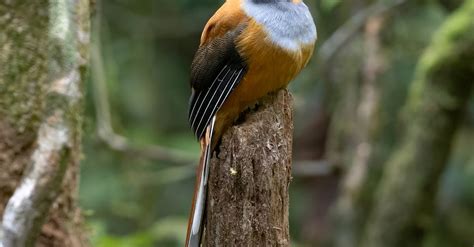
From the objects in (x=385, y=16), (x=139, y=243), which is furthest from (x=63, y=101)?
(x=385, y=16)

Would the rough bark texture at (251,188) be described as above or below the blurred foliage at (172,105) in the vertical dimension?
below

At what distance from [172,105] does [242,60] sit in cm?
412

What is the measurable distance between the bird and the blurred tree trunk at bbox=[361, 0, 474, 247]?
1.78m

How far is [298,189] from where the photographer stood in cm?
890

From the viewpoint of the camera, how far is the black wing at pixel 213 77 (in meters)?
4.15

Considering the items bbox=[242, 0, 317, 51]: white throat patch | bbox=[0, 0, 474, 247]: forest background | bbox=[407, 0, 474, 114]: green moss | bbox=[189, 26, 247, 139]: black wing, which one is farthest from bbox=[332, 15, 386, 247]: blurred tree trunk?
bbox=[189, 26, 247, 139]: black wing

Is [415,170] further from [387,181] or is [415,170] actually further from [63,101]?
[63,101]

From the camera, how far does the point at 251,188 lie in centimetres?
363

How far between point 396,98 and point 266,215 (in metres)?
3.53

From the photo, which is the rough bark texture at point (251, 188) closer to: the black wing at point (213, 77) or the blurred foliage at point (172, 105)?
the black wing at point (213, 77)

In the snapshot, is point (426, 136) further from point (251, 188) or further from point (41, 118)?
point (41, 118)

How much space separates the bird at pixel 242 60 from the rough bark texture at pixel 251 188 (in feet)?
1.08

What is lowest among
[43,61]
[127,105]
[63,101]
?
[63,101]

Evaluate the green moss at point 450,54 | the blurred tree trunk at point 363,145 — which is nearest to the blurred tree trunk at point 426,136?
the green moss at point 450,54
